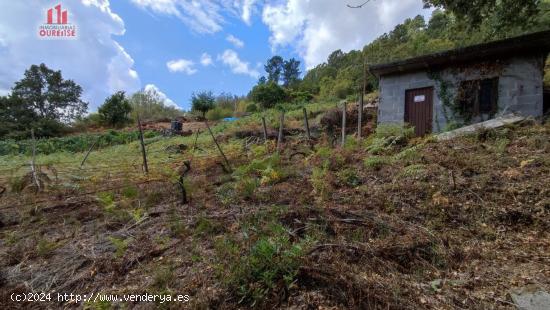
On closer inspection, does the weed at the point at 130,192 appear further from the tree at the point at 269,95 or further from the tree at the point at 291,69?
the tree at the point at 291,69

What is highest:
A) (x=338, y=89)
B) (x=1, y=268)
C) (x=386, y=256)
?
(x=338, y=89)

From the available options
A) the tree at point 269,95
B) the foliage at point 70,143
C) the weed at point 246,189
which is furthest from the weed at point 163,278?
the tree at point 269,95

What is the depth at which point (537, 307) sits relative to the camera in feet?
7.41

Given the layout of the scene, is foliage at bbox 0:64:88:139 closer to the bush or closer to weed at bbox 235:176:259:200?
the bush

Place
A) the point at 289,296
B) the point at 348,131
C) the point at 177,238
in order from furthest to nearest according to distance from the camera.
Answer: the point at 348,131
the point at 177,238
the point at 289,296

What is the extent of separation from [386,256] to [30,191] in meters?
6.79

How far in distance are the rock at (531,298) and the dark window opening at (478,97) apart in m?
7.97

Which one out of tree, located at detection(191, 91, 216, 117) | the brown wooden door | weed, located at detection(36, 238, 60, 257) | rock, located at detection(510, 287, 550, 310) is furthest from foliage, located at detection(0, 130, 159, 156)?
rock, located at detection(510, 287, 550, 310)

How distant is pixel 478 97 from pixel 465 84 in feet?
1.79

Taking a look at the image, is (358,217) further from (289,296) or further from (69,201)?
(69,201)

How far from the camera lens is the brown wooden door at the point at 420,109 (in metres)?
9.88

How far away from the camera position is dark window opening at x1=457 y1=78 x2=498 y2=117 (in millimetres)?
8867

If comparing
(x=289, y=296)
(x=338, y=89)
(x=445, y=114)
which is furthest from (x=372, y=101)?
(x=289, y=296)

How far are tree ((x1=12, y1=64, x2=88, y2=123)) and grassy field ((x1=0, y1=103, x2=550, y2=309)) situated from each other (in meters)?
31.7
